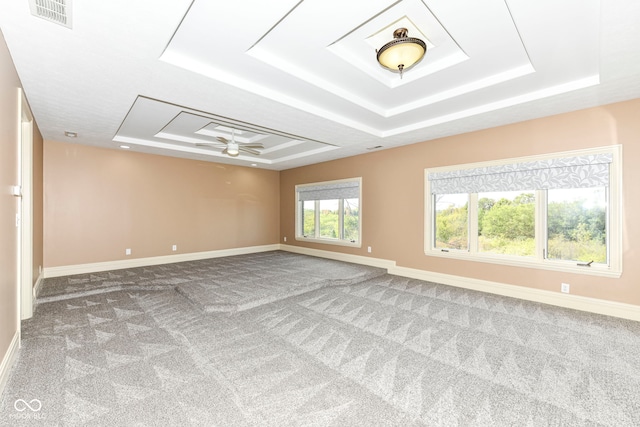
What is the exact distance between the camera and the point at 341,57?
289 centimetres

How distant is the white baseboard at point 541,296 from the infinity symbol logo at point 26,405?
521cm

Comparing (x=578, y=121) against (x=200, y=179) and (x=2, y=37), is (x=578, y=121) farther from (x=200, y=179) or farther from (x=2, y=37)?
(x=200, y=179)

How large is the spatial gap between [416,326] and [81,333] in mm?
3716

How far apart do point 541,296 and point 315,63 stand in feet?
14.7

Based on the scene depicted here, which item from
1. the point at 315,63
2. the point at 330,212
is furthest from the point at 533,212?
the point at 330,212

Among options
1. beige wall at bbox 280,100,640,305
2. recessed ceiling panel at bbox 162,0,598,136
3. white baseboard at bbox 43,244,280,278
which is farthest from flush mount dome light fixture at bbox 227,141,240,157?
white baseboard at bbox 43,244,280,278

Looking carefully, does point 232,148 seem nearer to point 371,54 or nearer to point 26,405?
point 371,54

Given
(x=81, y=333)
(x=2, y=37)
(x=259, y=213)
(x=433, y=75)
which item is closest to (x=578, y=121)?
(x=433, y=75)

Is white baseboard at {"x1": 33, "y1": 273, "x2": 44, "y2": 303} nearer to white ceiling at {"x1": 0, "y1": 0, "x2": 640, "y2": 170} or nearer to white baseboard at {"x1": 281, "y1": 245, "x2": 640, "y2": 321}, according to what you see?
white ceiling at {"x1": 0, "y1": 0, "x2": 640, "y2": 170}

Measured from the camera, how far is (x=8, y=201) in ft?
7.88

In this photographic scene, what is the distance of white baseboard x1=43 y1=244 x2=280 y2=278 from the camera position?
5250 mm

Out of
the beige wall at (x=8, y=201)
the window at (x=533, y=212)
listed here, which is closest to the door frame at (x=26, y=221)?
the beige wall at (x=8, y=201)

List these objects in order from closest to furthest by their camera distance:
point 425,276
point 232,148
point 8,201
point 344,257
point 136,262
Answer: point 8,201 → point 232,148 → point 425,276 → point 136,262 → point 344,257

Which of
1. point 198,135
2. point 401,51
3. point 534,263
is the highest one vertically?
point 198,135
